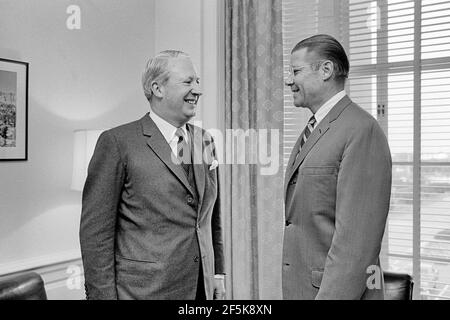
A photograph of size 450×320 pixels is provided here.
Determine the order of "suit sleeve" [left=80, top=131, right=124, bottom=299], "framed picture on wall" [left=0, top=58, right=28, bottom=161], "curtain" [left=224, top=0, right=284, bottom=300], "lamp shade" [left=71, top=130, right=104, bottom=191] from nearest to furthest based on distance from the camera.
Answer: "suit sleeve" [left=80, top=131, right=124, bottom=299]
"framed picture on wall" [left=0, top=58, right=28, bottom=161]
"lamp shade" [left=71, top=130, right=104, bottom=191]
"curtain" [left=224, top=0, right=284, bottom=300]

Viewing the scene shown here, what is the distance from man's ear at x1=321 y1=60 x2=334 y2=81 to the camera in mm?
849

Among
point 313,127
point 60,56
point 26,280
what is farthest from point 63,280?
point 313,127

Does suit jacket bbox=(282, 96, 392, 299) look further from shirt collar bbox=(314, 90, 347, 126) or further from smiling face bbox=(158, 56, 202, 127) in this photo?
smiling face bbox=(158, 56, 202, 127)

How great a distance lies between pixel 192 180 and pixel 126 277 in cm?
22

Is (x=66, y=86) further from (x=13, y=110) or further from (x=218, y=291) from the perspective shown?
(x=218, y=291)

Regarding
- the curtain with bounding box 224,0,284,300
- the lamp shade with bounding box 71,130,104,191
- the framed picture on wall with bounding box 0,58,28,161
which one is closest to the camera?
the framed picture on wall with bounding box 0,58,28,161

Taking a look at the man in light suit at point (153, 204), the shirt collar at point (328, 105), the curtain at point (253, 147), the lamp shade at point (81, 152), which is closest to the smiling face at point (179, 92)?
the man in light suit at point (153, 204)

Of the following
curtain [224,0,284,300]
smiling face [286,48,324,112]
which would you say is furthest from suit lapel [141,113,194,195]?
curtain [224,0,284,300]

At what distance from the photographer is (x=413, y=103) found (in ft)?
4.42

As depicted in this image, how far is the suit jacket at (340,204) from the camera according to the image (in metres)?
0.77

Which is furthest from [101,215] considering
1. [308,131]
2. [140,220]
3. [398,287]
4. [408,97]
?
[408,97]

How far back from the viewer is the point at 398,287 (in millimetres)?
1049

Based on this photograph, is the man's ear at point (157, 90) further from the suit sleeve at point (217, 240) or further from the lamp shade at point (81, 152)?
the lamp shade at point (81, 152)

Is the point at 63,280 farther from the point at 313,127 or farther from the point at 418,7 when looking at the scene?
the point at 418,7
